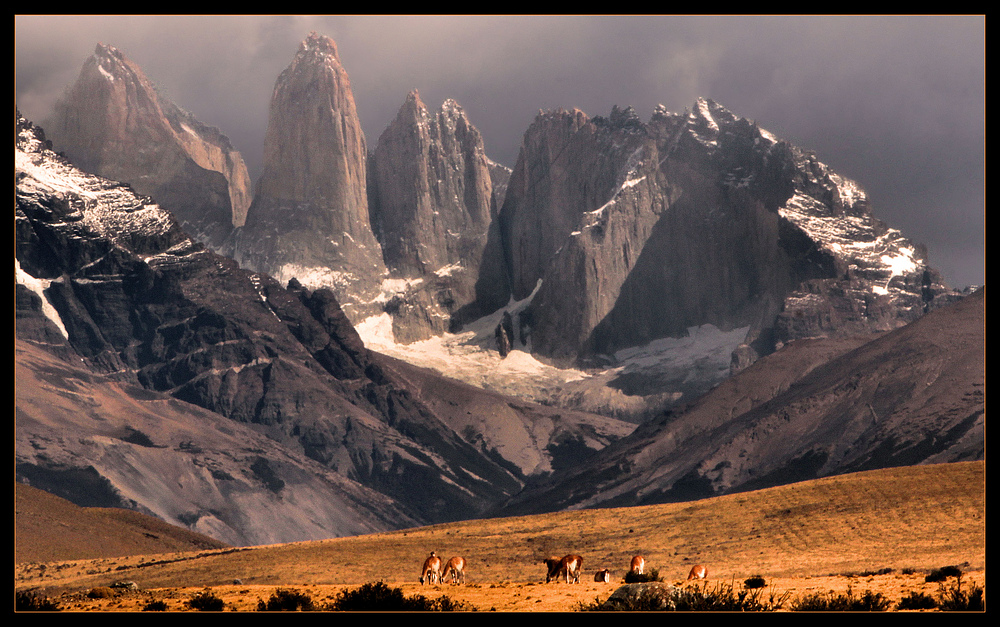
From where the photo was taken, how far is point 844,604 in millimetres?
35281

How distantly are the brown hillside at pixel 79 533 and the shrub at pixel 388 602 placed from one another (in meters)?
102

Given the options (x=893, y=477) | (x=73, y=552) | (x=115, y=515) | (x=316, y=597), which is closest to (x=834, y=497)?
(x=893, y=477)

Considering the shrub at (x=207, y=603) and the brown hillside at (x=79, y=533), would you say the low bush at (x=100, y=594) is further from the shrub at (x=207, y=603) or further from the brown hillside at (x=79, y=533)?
the brown hillside at (x=79, y=533)

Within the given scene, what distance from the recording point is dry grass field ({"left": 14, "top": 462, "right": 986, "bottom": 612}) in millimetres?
76125

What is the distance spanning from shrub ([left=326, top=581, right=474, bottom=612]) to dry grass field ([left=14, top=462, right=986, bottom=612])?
91.9ft

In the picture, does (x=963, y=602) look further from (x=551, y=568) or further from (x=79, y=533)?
(x=79, y=533)

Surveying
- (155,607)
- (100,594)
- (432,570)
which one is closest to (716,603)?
(432,570)

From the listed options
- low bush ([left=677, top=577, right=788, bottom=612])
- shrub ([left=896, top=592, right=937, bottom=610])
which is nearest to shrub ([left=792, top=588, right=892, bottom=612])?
shrub ([left=896, top=592, right=937, bottom=610])

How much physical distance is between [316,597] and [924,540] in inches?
1847

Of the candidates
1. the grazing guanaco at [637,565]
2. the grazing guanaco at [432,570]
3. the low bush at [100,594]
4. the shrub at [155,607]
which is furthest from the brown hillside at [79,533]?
the grazing guanaco at [637,565]

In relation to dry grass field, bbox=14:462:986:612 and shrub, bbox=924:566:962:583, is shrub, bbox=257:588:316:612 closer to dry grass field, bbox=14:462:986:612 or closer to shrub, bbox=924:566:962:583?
shrub, bbox=924:566:962:583

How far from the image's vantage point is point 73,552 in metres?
139
